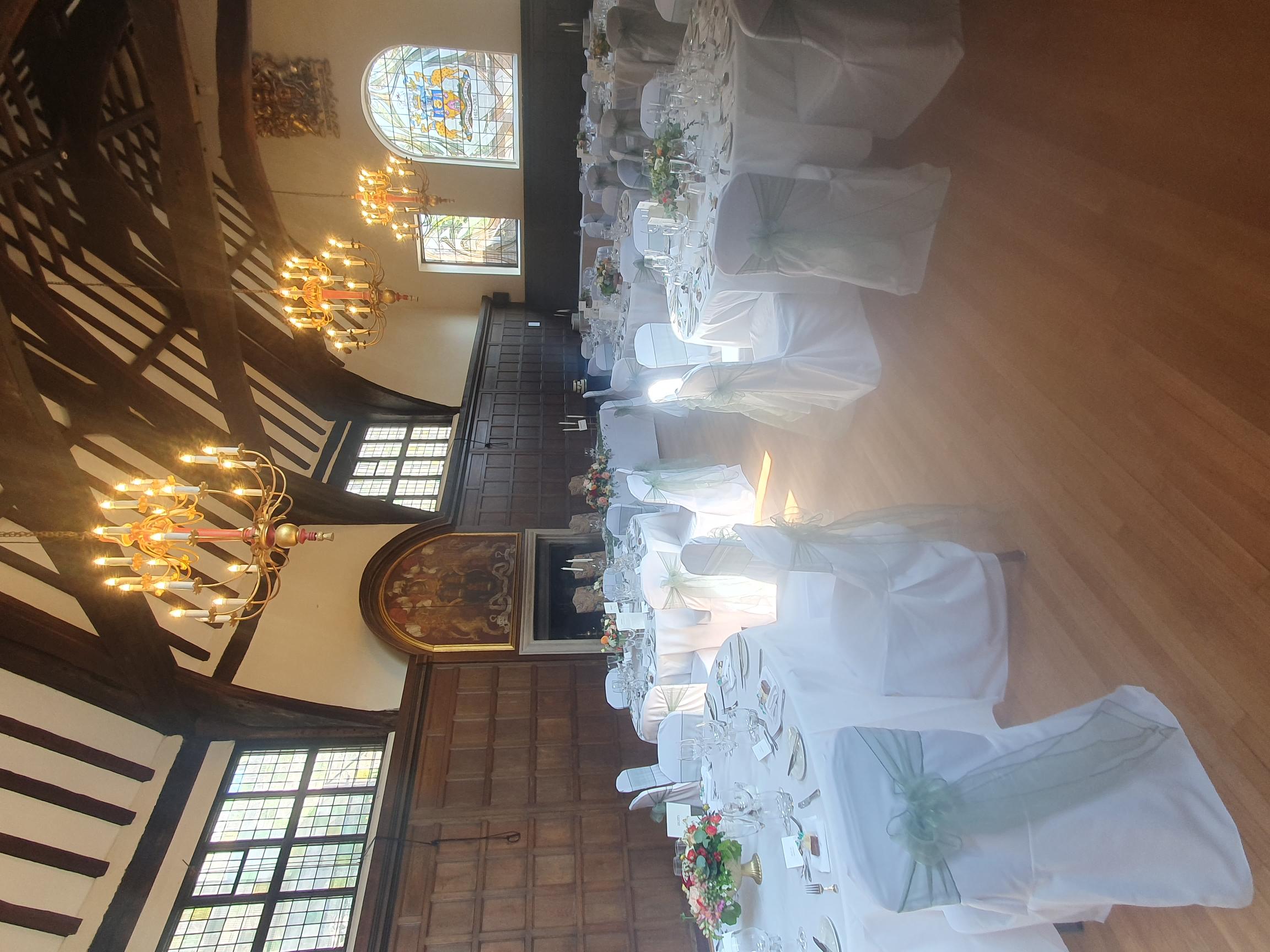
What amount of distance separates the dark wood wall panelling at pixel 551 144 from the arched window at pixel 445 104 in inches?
19.0

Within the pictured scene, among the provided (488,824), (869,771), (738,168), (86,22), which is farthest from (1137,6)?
(86,22)

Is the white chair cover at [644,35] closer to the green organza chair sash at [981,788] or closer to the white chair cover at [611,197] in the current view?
the white chair cover at [611,197]

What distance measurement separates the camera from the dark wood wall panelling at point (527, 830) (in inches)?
186

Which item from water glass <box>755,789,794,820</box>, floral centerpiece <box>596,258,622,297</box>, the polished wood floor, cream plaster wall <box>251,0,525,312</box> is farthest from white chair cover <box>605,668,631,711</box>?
cream plaster wall <box>251,0,525,312</box>

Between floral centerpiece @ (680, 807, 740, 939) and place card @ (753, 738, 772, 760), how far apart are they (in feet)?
1.47

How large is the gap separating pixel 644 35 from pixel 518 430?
16.6 feet

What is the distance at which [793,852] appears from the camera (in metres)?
2.45

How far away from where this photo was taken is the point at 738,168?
10.2 ft

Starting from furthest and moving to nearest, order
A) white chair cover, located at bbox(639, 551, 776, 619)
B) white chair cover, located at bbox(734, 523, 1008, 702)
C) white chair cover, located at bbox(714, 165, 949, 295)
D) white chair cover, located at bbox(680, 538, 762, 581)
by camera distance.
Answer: white chair cover, located at bbox(639, 551, 776, 619) → white chair cover, located at bbox(680, 538, 762, 581) → white chair cover, located at bbox(714, 165, 949, 295) → white chair cover, located at bbox(734, 523, 1008, 702)

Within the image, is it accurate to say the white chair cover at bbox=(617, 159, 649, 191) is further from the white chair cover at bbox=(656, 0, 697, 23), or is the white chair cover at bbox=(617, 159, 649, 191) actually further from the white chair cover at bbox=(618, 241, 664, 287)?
the white chair cover at bbox=(656, 0, 697, 23)

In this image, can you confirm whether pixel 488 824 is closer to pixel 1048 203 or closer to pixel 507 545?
pixel 507 545

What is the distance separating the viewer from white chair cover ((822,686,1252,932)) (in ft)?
5.83

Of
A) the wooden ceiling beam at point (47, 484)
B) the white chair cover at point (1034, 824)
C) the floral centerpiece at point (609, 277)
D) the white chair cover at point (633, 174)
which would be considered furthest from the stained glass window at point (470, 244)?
the white chair cover at point (1034, 824)

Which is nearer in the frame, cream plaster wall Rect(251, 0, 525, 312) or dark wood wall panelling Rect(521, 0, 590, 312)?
dark wood wall panelling Rect(521, 0, 590, 312)
